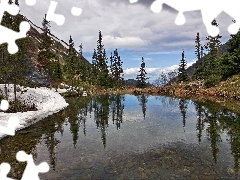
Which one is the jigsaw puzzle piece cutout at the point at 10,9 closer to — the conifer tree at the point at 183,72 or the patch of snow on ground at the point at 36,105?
the patch of snow on ground at the point at 36,105

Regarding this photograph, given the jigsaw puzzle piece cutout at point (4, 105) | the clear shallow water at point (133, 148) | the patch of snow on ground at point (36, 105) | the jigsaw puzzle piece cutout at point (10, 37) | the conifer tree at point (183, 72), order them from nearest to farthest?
1. the clear shallow water at point (133, 148)
2. the jigsaw puzzle piece cutout at point (10, 37)
3. the patch of snow on ground at point (36, 105)
4. the jigsaw puzzle piece cutout at point (4, 105)
5. the conifer tree at point (183, 72)

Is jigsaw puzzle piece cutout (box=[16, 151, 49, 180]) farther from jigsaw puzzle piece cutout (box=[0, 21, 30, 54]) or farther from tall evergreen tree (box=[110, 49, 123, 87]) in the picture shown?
tall evergreen tree (box=[110, 49, 123, 87])

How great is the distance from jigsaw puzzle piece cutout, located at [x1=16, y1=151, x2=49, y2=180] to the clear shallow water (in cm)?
33

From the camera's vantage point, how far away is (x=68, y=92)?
181 feet

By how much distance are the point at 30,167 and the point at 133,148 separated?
20.1 feet

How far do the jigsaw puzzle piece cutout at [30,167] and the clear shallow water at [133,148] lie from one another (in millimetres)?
328

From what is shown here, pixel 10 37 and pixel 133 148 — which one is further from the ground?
pixel 10 37

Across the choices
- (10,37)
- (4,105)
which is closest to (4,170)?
(10,37)

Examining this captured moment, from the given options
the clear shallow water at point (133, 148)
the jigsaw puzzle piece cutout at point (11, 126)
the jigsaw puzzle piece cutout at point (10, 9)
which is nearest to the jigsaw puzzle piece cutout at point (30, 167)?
the clear shallow water at point (133, 148)

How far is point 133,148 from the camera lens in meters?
15.6

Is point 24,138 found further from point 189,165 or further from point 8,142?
point 189,165

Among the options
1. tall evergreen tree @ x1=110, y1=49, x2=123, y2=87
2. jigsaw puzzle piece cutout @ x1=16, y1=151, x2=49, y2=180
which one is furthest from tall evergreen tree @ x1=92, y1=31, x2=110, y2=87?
jigsaw puzzle piece cutout @ x1=16, y1=151, x2=49, y2=180

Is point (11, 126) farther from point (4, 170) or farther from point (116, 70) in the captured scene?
point (116, 70)

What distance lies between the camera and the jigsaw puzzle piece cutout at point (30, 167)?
424 inches
